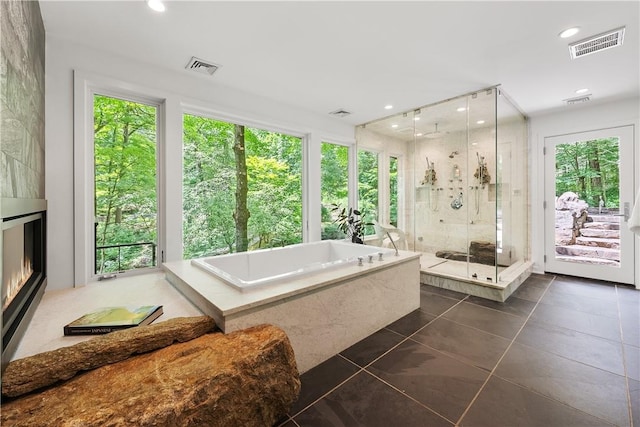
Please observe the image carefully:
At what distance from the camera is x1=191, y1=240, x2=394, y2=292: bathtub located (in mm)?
1956

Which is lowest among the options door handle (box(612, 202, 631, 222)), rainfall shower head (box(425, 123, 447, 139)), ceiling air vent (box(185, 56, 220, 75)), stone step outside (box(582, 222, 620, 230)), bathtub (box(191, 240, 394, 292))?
bathtub (box(191, 240, 394, 292))

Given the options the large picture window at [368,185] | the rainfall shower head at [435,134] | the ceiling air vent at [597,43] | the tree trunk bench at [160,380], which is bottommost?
the tree trunk bench at [160,380]

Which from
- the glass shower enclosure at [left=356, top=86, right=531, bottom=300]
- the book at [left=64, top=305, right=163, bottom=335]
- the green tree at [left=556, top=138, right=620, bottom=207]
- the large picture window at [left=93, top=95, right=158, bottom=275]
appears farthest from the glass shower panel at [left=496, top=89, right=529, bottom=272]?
the large picture window at [left=93, top=95, right=158, bottom=275]

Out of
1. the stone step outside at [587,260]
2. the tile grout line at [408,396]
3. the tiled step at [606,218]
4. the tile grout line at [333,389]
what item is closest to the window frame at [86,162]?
the tile grout line at [333,389]

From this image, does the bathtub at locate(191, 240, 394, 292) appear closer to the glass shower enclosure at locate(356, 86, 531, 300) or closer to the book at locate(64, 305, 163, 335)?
the book at locate(64, 305, 163, 335)

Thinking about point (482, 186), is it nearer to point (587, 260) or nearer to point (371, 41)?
point (587, 260)

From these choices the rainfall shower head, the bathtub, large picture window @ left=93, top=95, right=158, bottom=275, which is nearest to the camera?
the bathtub

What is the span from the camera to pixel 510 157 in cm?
378

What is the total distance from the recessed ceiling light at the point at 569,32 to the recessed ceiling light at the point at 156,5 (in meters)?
3.03

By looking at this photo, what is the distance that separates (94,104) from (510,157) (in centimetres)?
499

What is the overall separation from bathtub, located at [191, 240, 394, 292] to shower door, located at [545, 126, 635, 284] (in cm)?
313

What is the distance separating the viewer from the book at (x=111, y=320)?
142 centimetres

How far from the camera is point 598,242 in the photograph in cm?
373

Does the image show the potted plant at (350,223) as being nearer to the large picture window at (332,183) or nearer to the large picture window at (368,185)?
the large picture window at (332,183)
